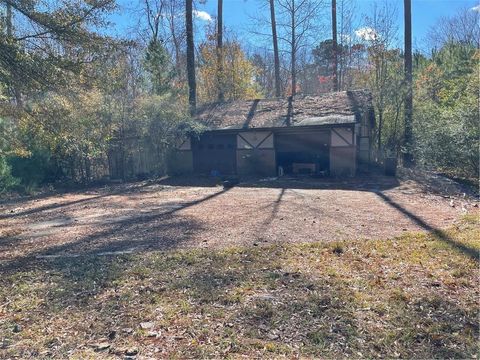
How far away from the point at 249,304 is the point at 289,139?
13.8 metres

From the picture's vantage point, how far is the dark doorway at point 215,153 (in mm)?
17516

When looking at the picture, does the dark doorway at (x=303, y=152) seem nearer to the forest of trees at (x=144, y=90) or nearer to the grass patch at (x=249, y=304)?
the forest of trees at (x=144, y=90)

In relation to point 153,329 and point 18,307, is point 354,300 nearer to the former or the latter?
point 153,329

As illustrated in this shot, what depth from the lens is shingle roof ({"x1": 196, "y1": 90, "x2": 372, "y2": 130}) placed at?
15.7 metres

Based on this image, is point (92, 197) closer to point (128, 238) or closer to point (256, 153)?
point (128, 238)

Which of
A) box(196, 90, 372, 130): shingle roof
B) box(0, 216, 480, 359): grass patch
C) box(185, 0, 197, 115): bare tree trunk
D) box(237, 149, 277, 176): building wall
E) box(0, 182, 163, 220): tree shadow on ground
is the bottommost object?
box(0, 216, 480, 359): grass patch

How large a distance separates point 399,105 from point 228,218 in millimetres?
13313

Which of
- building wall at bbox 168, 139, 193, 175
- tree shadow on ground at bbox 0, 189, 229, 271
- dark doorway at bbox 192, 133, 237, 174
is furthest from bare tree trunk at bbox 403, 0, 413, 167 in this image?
tree shadow on ground at bbox 0, 189, 229, 271

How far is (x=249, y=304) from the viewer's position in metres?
3.43

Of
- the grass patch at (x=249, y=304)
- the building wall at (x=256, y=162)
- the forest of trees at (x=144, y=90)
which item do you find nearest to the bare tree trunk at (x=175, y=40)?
the forest of trees at (x=144, y=90)

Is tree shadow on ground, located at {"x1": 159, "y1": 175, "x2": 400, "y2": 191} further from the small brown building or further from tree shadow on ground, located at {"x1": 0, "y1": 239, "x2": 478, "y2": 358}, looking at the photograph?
tree shadow on ground, located at {"x1": 0, "y1": 239, "x2": 478, "y2": 358}

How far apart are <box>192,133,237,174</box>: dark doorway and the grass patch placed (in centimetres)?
1262

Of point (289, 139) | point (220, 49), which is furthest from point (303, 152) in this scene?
point (220, 49)

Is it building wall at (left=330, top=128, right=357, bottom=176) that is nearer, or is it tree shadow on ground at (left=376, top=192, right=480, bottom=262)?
tree shadow on ground at (left=376, top=192, right=480, bottom=262)
